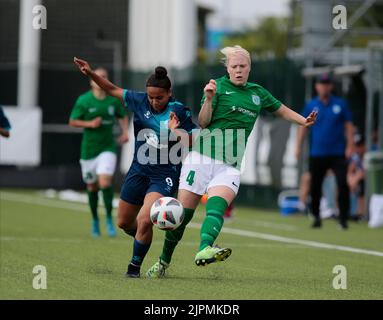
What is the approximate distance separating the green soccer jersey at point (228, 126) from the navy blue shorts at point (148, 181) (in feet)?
1.19

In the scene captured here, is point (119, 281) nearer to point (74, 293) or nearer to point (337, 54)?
point (74, 293)

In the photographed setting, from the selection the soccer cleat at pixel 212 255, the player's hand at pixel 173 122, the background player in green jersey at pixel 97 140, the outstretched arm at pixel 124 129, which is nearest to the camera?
the soccer cleat at pixel 212 255

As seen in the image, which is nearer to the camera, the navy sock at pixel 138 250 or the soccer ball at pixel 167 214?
the soccer ball at pixel 167 214

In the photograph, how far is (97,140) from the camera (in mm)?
16766

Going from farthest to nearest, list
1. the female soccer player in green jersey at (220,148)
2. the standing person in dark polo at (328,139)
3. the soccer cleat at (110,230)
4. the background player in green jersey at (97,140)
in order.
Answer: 1. the standing person in dark polo at (328,139)
2. the background player in green jersey at (97,140)
3. the soccer cleat at (110,230)
4. the female soccer player in green jersey at (220,148)

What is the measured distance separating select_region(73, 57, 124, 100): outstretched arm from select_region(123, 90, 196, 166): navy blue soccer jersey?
88mm

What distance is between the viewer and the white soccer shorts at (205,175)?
10.7 m

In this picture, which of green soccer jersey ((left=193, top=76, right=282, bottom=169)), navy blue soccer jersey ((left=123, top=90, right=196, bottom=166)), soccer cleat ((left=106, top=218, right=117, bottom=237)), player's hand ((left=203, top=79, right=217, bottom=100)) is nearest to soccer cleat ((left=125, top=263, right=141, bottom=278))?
navy blue soccer jersey ((left=123, top=90, right=196, bottom=166))

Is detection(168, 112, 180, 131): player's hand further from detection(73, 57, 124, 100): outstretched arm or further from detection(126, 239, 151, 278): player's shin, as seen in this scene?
detection(126, 239, 151, 278): player's shin

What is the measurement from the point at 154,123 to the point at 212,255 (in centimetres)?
149

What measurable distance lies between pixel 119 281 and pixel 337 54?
1711 centimetres

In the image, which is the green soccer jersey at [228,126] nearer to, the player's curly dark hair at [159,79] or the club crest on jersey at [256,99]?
the club crest on jersey at [256,99]

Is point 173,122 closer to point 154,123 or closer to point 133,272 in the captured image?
point 154,123

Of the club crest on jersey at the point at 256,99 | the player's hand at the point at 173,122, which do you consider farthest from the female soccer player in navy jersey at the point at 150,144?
the club crest on jersey at the point at 256,99
